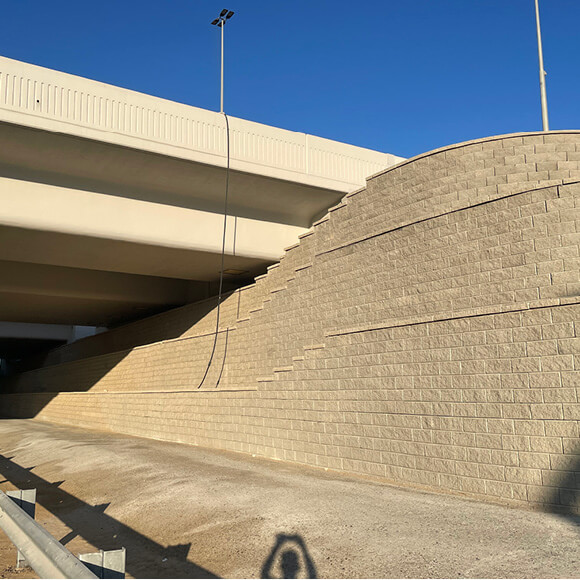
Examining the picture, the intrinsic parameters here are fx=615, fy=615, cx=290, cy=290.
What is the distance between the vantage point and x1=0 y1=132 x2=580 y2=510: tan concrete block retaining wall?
25.7ft

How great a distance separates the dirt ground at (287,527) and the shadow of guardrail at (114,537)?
2 centimetres

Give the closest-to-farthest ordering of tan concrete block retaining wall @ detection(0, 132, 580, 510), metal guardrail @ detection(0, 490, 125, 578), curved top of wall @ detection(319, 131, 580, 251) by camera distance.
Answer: metal guardrail @ detection(0, 490, 125, 578) < tan concrete block retaining wall @ detection(0, 132, 580, 510) < curved top of wall @ detection(319, 131, 580, 251)

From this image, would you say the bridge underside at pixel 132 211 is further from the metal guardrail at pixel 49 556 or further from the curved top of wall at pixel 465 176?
the metal guardrail at pixel 49 556

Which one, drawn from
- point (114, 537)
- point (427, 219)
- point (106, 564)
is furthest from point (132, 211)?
point (106, 564)

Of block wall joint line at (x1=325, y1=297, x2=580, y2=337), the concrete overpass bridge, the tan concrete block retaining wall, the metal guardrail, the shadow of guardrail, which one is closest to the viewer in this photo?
the metal guardrail

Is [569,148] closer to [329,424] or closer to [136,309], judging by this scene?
[329,424]

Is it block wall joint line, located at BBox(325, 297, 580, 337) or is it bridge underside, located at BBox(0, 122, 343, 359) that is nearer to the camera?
block wall joint line, located at BBox(325, 297, 580, 337)

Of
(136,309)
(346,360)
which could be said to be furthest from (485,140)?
(136,309)

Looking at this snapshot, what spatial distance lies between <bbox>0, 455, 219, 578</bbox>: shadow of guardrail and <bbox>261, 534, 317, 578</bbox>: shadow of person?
55 centimetres

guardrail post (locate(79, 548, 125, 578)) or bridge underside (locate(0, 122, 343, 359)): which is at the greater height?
bridge underside (locate(0, 122, 343, 359))

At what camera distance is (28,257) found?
1847cm

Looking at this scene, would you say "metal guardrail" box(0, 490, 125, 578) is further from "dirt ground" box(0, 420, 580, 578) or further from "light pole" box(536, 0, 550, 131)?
"light pole" box(536, 0, 550, 131)

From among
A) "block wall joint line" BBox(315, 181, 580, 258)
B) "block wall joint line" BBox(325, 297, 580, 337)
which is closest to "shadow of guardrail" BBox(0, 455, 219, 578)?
"block wall joint line" BBox(325, 297, 580, 337)

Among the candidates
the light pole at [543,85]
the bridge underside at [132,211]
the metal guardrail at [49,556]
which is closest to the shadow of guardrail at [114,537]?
the metal guardrail at [49,556]
